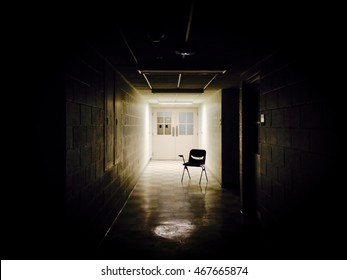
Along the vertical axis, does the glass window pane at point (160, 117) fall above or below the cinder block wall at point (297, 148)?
above

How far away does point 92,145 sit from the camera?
313 centimetres

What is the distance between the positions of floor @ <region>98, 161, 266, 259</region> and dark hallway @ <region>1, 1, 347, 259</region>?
0.03 m

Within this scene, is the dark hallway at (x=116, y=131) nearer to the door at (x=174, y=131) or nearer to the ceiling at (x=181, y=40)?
the ceiling at (x=181, y=40)

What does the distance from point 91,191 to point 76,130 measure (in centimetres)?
80

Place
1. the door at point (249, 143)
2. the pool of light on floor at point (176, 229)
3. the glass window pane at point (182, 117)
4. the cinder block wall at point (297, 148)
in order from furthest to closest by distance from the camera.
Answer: the glass window pane at point (182, 117) → the door at point (249, 143) → the pool of light on floor at point (176, 229) → the cinder block wall at point (297, 148)

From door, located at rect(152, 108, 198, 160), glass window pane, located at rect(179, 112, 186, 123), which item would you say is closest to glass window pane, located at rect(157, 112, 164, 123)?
door, located at rect(152, 108, 198, 160)

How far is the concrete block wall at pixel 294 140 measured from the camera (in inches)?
85.3

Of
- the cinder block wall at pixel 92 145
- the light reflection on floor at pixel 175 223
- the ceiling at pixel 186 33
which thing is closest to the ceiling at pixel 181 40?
the ceiling at pixel 186 33

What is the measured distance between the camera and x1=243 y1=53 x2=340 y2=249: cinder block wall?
2.12 metres

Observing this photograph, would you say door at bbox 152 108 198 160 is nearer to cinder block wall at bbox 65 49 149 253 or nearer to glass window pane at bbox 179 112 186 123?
glass window pane at bbox 179 112 186 123

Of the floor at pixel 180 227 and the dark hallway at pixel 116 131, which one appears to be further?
the floor at pixel 180 227

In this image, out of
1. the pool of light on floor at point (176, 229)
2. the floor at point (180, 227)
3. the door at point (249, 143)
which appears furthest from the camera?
the door at point (249, 143)

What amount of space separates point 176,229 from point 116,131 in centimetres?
168
